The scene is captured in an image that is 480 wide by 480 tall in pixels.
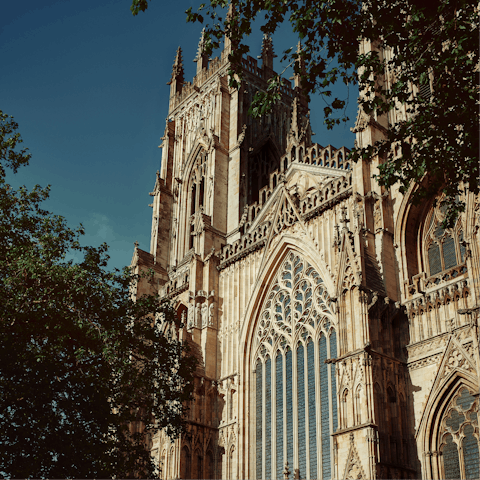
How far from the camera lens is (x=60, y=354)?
57.0 feet

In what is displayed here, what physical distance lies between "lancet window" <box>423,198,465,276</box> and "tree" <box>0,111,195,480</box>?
7672mm

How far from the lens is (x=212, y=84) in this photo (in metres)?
37.9

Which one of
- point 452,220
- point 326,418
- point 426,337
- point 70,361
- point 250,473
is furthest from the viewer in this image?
point 250,473

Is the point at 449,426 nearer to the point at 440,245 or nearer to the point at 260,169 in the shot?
the point at 440,245

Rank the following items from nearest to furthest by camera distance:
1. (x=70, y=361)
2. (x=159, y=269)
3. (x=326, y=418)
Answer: (x=70, y=361) < (x=326, y=418) < (x=159, y=269)

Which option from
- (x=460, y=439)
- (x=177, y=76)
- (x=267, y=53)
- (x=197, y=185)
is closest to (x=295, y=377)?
(x=460, y=439)

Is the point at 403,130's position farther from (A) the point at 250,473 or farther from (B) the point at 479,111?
(A) the point at 250,473

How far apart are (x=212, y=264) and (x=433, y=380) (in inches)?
465

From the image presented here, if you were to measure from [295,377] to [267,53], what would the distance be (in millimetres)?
23005

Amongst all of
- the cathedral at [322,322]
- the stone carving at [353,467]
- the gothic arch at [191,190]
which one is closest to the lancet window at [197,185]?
the gothic arch at [191,190]

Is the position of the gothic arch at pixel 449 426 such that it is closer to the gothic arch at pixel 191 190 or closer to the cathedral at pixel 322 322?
the cathedral at pixel 322 322

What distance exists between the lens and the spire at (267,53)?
39.7 metres

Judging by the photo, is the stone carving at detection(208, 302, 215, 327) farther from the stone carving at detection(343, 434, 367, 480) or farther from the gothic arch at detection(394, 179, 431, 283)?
the stone carving at detection(343, 434, 367, 480)

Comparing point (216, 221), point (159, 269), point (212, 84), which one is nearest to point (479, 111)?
point (216, 221)
